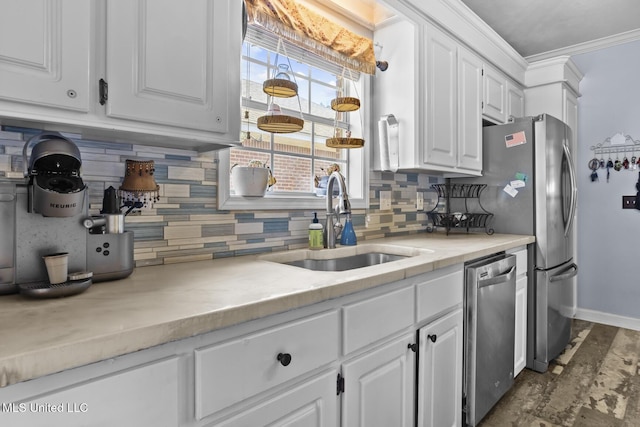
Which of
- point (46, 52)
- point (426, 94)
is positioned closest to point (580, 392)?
point (426, 94)

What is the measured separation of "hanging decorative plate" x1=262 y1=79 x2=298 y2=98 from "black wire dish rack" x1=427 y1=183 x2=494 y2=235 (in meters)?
1.66

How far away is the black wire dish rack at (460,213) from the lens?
9.62 feet

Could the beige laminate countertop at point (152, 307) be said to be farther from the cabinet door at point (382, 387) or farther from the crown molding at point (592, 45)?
the crown molding at point (592, 45)

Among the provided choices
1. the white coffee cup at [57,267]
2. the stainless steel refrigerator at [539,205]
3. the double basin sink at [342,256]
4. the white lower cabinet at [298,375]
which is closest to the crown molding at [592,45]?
the stainless steel refrigerator at [539,205]

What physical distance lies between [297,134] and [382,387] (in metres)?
1.43

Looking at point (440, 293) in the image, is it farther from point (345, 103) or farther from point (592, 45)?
point (592, 45)

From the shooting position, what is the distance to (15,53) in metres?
0.89

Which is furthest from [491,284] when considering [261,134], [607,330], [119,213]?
[607,330]

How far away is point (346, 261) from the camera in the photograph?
2.04 meters

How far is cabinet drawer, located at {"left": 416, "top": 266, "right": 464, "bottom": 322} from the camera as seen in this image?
5.08ft

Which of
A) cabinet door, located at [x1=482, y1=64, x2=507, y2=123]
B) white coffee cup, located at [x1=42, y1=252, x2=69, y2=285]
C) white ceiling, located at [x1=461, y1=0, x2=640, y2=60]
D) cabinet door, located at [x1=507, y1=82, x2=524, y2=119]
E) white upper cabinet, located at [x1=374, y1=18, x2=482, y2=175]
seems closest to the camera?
white coffee cup, located at [x1=42, y1=252, x2=69, y2=285]

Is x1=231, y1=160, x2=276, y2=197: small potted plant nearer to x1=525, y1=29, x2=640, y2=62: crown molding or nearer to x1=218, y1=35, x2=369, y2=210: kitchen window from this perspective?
x1=218, y1=35, x2=369, y2=210: kitchen window

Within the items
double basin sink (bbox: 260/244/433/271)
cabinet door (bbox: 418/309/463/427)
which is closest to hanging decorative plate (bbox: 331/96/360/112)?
double basin sink (bbox: 260/244/433/271)

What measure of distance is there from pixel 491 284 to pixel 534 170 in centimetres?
117
